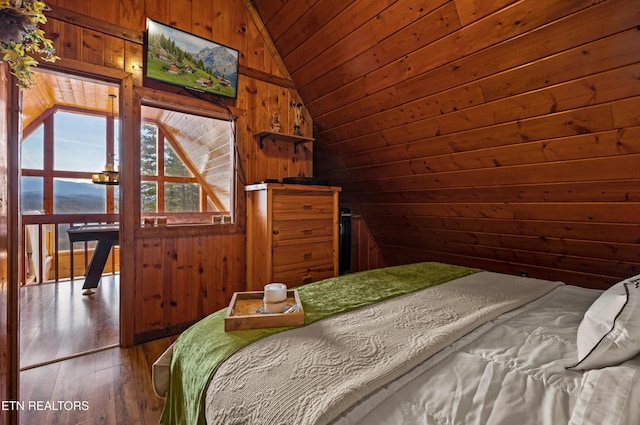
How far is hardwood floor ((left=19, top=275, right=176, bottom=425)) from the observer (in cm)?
147

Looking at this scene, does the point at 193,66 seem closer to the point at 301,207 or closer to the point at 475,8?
the point at 301,207

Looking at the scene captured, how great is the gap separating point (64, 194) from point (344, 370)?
18.5ft

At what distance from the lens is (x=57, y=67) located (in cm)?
186

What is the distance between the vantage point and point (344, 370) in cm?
69

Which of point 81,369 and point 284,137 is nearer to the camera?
point 81,369

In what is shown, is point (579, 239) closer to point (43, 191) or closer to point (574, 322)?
point (574, 322)

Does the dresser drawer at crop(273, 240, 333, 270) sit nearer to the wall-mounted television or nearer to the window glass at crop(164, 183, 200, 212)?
the window glass at crop(164, 183, 200, 212)

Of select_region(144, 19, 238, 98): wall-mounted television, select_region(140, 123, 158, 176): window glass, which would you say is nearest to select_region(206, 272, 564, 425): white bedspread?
select_region(140, 123, 158, 176): window glass

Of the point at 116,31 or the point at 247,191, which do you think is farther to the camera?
the point at 247,191

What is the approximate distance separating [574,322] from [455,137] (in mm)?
1478

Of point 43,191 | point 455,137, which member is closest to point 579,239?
point 455,137

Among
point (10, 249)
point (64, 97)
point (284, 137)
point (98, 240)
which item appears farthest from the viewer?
point (64, 97)

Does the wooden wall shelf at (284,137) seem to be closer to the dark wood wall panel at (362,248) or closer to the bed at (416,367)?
the dark wood wall panel at (362,248)

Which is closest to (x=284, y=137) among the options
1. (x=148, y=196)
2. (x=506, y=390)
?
(x=148, y=196)
